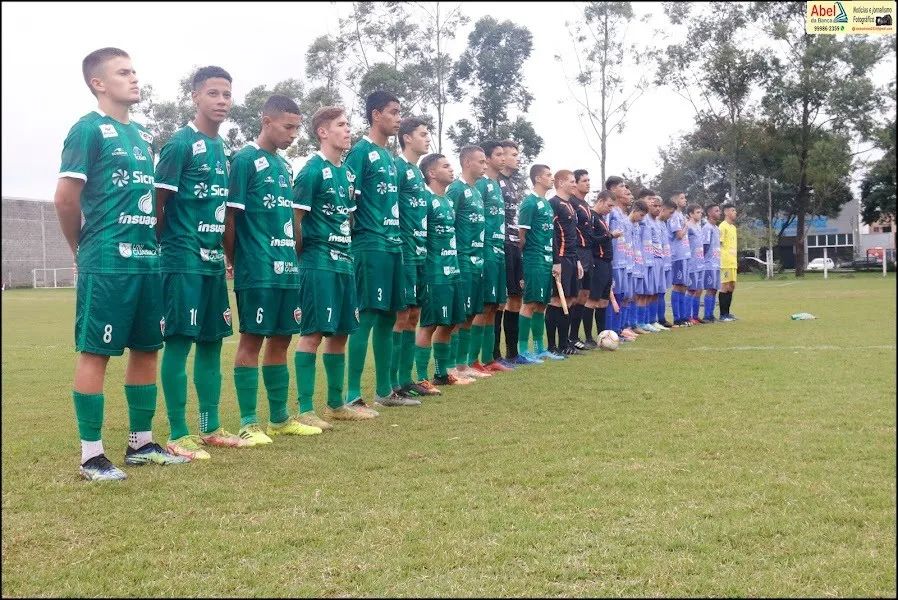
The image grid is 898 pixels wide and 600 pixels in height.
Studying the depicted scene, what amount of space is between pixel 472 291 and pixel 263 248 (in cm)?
356

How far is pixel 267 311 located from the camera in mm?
5555

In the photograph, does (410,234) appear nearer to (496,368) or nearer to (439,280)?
(439,280)

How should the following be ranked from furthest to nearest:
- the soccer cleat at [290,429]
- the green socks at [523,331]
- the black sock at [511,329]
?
the green socks at [523,331]
the black sock at [511,329]
the soccer cleat at [290,429]

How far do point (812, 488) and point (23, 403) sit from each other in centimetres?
652

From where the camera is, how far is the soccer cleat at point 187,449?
4852mm

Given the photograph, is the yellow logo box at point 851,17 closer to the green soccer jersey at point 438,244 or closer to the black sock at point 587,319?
the green soccer jersey at point 438,244

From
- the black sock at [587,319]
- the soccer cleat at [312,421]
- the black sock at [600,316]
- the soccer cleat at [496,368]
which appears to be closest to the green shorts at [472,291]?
the soccer cleat at [496,368]

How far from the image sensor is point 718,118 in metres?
37.9

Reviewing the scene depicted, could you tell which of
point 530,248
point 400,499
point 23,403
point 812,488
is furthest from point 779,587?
point 530,248

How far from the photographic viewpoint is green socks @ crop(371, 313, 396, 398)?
7.07 m

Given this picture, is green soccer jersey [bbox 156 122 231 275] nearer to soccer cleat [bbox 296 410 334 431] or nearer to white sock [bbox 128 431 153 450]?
white sock [bbox 128 431 153 450]

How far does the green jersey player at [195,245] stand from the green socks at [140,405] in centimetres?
26

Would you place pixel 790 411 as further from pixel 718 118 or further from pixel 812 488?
pixel 718 118

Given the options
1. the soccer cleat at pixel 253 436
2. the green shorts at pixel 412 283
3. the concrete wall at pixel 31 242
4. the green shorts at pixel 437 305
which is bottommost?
the soccer cleat at pixel 253 436
